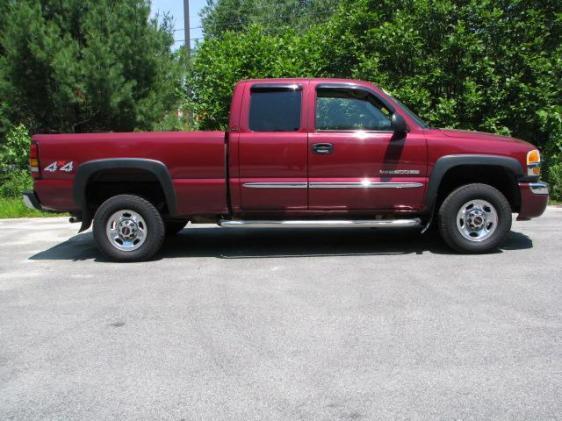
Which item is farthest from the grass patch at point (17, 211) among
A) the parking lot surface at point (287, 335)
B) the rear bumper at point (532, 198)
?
the rear bumper at point (532, 198)

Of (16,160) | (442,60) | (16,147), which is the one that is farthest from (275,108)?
(16,160)

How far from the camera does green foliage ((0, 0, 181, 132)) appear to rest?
11211 mm

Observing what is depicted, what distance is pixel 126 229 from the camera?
6.69 meters

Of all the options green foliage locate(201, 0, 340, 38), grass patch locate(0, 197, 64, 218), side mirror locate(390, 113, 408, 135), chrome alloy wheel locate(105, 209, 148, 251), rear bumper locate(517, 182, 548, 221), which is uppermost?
green foliage locate(201, 0, 340, 38)

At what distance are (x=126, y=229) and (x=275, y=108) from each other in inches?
86.4

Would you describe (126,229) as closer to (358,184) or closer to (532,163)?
(358,184)

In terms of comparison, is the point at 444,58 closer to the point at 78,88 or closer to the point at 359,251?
the point at 359,251

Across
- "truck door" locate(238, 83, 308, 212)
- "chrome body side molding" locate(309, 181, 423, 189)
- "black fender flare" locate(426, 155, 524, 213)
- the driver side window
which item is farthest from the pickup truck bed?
"black fender flare" locate(426, 155, 524, 213)

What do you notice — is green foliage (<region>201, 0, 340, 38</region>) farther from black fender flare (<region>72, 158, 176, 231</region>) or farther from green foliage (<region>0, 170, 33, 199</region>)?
black fender flare (<region>72, 158, 176, 231</region>)

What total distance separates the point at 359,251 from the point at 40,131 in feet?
28.2

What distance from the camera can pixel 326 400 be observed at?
128 inches

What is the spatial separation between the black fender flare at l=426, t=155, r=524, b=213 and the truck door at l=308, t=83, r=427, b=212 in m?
0.12

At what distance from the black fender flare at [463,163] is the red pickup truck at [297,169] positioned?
1cm

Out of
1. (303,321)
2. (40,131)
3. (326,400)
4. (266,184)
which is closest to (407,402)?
(326,400)
